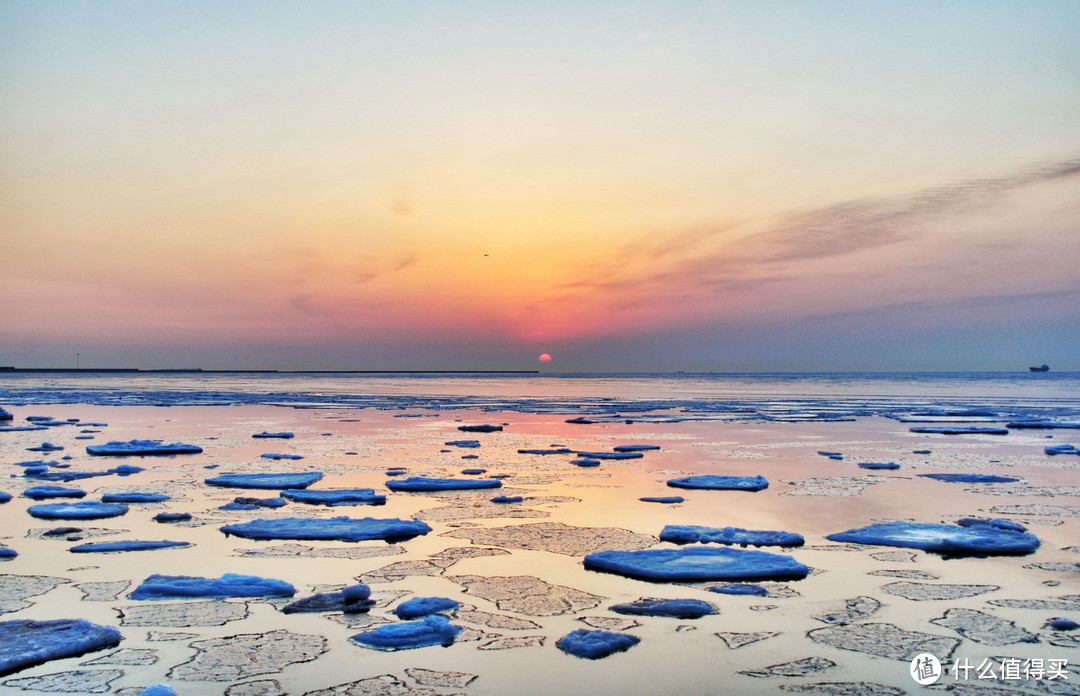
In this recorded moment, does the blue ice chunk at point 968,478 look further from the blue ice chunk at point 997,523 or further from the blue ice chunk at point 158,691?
the blue ice chunk at point 158,691

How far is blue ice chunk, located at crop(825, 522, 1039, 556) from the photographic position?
522 centimetres

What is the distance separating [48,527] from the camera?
603 cm

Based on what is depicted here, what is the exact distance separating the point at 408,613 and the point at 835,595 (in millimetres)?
2260

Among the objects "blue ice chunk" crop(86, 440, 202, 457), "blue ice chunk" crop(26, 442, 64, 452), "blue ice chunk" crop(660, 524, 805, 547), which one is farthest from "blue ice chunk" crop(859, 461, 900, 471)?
"blue ice chunk" crop(26, 442, 64, 452)

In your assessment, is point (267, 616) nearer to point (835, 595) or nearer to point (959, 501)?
point (835, 595)

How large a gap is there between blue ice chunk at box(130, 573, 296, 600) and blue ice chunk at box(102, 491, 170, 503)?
10.4ft

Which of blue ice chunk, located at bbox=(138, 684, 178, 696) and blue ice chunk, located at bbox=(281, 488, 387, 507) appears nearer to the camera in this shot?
blue ice chunk, located at bbox=(138, 684, 178, 696)

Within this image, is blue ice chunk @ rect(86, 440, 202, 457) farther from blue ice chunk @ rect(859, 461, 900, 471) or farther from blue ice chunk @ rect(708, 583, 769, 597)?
blue ice chunk @ rect(708, 583, 769, 597)

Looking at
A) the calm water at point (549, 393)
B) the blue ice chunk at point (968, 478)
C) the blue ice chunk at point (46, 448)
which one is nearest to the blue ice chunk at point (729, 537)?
the blue ice chunk at point (968, 478)

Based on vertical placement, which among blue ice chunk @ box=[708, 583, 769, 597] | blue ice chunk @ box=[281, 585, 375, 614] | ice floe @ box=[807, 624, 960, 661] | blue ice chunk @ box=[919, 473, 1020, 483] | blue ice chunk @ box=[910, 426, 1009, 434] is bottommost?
blue ice chunk @ box=[708, 583, 769, 597]

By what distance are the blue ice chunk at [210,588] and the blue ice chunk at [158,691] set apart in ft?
4.22

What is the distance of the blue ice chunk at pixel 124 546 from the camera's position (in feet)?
17.2

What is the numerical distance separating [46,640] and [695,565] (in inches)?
133

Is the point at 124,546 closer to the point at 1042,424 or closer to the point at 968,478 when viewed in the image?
the point at 968,478
